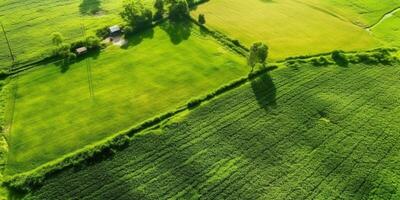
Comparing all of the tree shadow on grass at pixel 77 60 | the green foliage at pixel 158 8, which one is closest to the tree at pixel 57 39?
the tree shadow on grass at pixel 77 60

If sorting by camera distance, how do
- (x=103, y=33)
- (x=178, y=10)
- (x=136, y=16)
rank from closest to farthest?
1. (x=103, y=33)
2. (x=136, y=16)
3. (x=178, y=10)

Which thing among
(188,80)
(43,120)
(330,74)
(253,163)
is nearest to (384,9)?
(330,74)

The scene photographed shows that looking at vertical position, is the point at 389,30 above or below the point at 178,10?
below

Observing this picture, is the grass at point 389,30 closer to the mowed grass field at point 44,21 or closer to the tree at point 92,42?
the mowed grass field at point 44,21

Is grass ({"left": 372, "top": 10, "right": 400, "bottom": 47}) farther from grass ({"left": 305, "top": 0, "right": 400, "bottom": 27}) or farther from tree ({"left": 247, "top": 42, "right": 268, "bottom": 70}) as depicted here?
tree ({"left": 247, "top": 42, "right": 268, "bottom": 70})

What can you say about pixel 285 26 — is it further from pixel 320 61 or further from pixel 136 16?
pixel 136 16

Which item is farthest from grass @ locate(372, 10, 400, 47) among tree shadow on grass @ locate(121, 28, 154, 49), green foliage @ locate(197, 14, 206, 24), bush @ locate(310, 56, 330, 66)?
tree shadow on grass @ locate(121, 28, 154, 49)

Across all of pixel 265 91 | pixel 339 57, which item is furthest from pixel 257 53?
pixel 339 57
